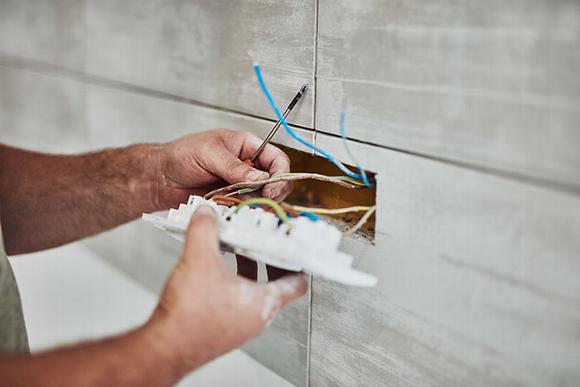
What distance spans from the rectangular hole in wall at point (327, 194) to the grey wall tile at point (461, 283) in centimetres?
7

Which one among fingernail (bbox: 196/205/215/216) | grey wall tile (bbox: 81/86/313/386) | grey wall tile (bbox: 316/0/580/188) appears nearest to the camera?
grey wall tile (bbox: 316/0/580/188)

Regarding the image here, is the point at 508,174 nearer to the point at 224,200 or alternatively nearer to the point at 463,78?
the point at 463,78

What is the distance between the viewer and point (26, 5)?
82.4 inches

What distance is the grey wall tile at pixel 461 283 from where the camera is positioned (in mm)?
777

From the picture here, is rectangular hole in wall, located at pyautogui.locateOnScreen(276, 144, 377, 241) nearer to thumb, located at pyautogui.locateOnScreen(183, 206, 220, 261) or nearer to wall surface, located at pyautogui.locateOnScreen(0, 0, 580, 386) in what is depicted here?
wall surface, located at pyautogui.locateOnScreen(0, 0, 580, 386)

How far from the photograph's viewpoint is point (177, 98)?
1.44 m

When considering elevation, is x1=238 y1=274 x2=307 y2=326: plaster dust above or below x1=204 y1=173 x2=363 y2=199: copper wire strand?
below

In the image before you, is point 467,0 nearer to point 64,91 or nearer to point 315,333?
point 315,333

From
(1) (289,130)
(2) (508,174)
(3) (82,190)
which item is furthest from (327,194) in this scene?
(3) (82,190)

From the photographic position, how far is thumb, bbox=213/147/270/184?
1086 mm

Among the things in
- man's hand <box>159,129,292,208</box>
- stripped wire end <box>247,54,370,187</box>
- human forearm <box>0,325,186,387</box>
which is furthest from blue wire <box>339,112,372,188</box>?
human forearm <box>0,325,186,387</box>

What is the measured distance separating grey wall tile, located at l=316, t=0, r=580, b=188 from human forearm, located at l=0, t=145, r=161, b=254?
554mm

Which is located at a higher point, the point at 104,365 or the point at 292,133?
the point at 292,133

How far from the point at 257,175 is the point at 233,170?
0.20 feet
